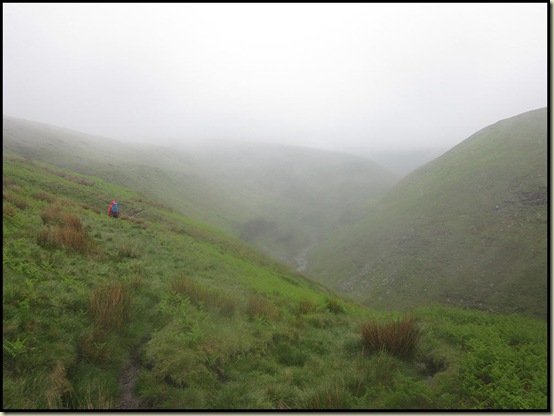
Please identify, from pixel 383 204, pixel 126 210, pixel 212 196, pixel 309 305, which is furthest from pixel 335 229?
pixel 309 305

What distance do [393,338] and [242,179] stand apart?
133560mm

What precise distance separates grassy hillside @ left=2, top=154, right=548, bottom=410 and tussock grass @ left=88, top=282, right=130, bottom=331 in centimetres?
3

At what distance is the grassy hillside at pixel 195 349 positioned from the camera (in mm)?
6363

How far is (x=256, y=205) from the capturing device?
338 ft

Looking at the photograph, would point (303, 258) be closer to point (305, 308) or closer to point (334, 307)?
point (334, 307)

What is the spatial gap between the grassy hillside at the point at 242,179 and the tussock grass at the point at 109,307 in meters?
47.8

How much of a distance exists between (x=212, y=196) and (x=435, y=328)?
8380 cm

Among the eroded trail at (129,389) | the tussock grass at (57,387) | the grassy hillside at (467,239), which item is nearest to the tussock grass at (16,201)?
the tussock grass at (57,387)

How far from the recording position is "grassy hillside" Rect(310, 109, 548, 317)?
1283 inches

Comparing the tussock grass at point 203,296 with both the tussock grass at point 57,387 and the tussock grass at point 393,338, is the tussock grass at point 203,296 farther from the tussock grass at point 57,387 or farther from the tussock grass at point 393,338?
the tussock grass at point 393,338

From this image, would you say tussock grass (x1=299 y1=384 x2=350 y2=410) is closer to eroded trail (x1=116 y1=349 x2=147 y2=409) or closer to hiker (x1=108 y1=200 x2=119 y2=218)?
eroded trail (x1=116 y1=349 x2=147 y2=409)

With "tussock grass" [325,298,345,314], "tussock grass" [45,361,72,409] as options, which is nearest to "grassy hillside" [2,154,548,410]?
"tussock grass" [45,361,72,409]

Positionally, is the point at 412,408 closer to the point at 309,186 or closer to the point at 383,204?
the point at 383,204

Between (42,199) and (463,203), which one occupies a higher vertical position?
(42,199)
